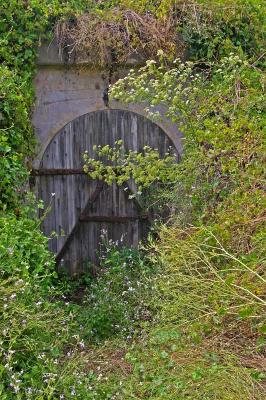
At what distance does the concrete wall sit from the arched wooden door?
0.30ft

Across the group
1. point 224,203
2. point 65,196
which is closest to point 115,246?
point 65,196

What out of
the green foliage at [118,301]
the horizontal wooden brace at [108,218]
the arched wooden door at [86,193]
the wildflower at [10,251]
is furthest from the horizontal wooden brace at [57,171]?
the wildflower at [10,251]

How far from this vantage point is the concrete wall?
7438mm

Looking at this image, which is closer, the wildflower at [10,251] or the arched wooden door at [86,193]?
the wildflower at [10,251]

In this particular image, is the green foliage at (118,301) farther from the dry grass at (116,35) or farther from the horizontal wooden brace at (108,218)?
the dry grass at (116,35)

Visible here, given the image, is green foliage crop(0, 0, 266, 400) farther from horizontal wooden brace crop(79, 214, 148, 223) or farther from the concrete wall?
horizontal wooden brace crop(79, 214, 148, 223)

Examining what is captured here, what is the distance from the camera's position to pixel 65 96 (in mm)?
7523

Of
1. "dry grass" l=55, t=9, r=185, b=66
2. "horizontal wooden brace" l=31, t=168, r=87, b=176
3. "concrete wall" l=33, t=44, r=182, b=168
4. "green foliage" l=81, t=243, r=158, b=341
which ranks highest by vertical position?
"dry grass" l=55, t=9, r=185, b=66

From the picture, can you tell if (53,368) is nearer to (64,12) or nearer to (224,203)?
(224,203)

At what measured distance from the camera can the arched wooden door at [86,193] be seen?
759 cm

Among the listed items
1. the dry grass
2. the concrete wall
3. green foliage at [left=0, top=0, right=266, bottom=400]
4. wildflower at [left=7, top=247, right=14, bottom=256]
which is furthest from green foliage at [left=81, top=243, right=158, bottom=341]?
the dry grass

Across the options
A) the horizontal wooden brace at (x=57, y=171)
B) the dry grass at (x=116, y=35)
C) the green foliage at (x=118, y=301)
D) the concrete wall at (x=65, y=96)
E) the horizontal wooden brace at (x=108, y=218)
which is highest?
the dry grass at (x=116, y=35)

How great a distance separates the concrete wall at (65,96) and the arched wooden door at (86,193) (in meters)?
0.09

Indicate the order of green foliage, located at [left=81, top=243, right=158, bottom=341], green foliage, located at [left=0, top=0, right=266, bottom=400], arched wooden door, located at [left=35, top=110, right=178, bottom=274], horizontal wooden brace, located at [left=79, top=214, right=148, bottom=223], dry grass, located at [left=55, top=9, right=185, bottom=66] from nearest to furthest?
green foliage, located at [left=0, top=0, right=266, bottom=400]
green foliage, located at [left=81, top=243, right=158, bottom=341]
dry grass, located at [left=55, top=9, right=185, bottom=66]
arched wooden door, located at [left=35, top=110, right=178, bottom=274]
horizontal wooden brace, located at [left=79, top=214, right=148, bottom=223]
